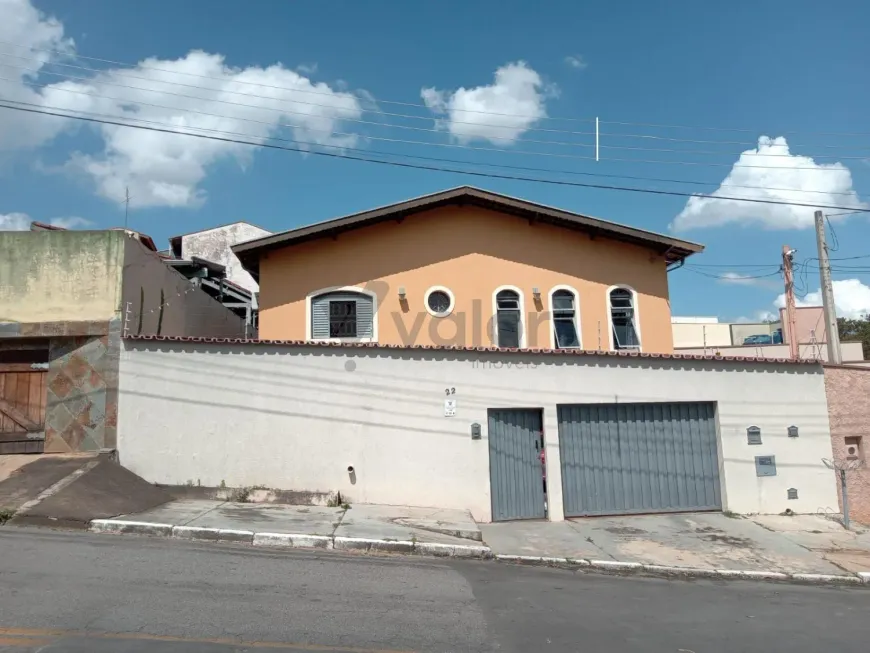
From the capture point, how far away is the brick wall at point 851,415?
38.9 ft

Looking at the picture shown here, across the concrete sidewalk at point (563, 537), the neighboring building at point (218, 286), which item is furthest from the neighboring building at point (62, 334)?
the neighboring building at point (218, 286)

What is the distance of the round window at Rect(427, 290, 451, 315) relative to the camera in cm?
1502

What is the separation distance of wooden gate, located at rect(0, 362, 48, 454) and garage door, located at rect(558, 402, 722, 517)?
9356 mm

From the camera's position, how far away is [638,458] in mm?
11734

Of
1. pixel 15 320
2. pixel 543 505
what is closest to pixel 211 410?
pixel 15 320

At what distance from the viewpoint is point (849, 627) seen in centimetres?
639

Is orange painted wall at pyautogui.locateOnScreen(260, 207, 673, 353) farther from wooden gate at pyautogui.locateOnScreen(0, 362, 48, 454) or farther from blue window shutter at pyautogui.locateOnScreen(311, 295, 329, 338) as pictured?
wooden gate at pyautogui.locateOnScreen(0, 362, 48, 454)

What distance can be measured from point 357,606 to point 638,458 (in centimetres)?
739

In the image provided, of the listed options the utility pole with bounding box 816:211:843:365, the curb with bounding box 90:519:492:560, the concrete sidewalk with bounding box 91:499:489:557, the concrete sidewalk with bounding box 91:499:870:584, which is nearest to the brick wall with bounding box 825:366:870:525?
the concrete sidewalk with bounding box 91:499:870:584

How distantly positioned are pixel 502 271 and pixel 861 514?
28.8ft

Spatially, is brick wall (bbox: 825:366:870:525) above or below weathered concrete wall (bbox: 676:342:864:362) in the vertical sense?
below

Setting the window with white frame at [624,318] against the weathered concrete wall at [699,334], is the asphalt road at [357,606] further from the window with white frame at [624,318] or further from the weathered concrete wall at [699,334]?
the weathered concrete wall at [699,334]

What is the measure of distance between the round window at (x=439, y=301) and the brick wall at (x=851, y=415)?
26.3 ft

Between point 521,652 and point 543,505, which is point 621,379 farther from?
point 521,652
